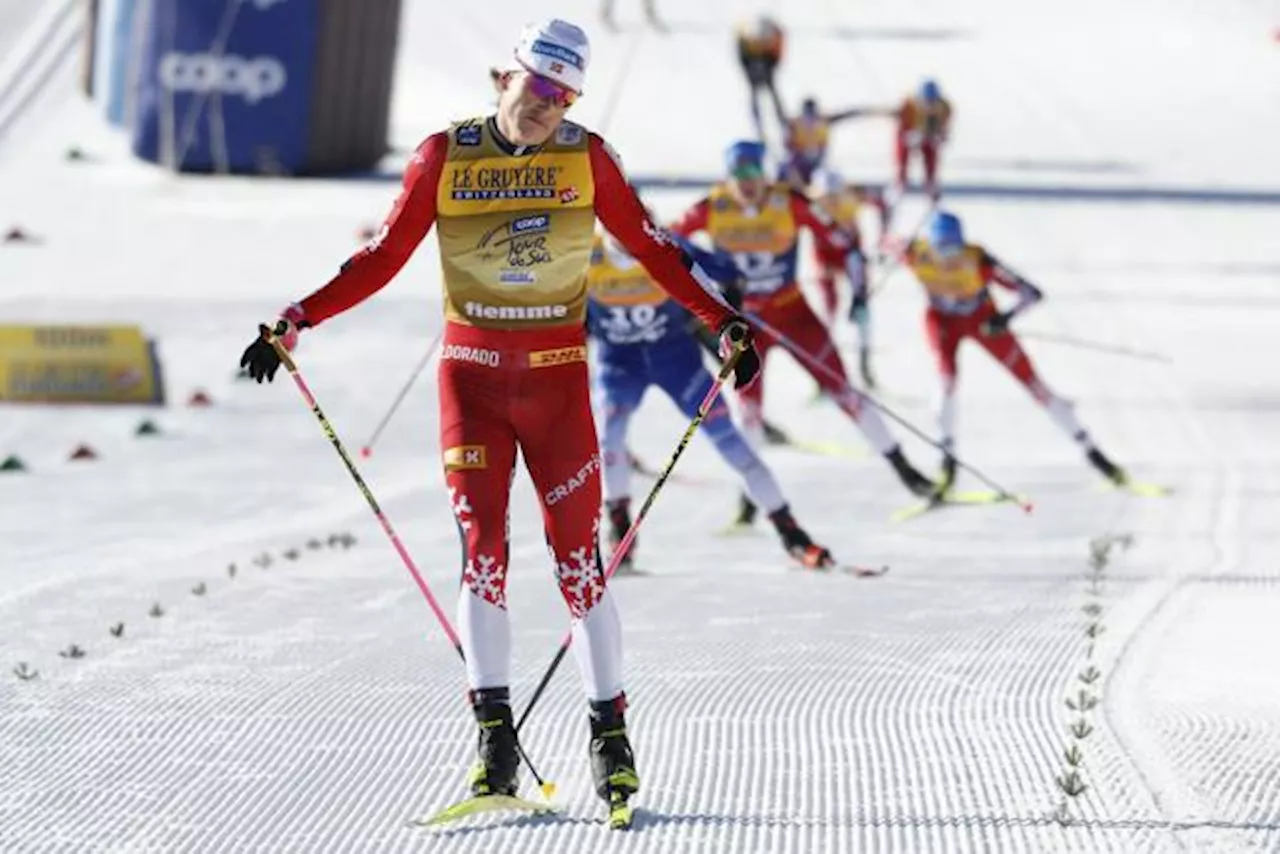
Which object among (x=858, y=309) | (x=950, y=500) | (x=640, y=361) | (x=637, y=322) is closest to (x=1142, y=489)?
(x=950, y=500)

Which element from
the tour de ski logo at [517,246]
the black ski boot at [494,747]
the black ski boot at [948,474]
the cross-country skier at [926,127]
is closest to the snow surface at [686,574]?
the black ski boot at [494,747]

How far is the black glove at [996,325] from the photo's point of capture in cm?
1546

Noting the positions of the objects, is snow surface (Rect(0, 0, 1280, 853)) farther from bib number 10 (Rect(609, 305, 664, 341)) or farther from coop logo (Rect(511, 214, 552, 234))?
coop logo (Rect(511, 214, 552, 234))

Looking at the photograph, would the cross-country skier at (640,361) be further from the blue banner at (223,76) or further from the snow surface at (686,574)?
the blue banner at (223,76)

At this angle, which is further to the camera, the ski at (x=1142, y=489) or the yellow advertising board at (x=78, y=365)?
the yellow advertising board at (x=78, y=365)

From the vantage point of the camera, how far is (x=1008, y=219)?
27.0m

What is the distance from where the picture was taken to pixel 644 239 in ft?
21.5

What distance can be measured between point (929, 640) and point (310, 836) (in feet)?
11.4

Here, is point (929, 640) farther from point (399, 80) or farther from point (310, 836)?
point (399, 80)

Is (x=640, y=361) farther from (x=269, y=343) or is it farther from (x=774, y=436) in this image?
(x=269, y=343)

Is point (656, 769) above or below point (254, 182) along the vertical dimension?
above

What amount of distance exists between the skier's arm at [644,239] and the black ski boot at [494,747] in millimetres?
1066

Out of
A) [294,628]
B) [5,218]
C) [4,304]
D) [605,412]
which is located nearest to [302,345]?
[4,304]

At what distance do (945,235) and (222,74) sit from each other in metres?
12.9
